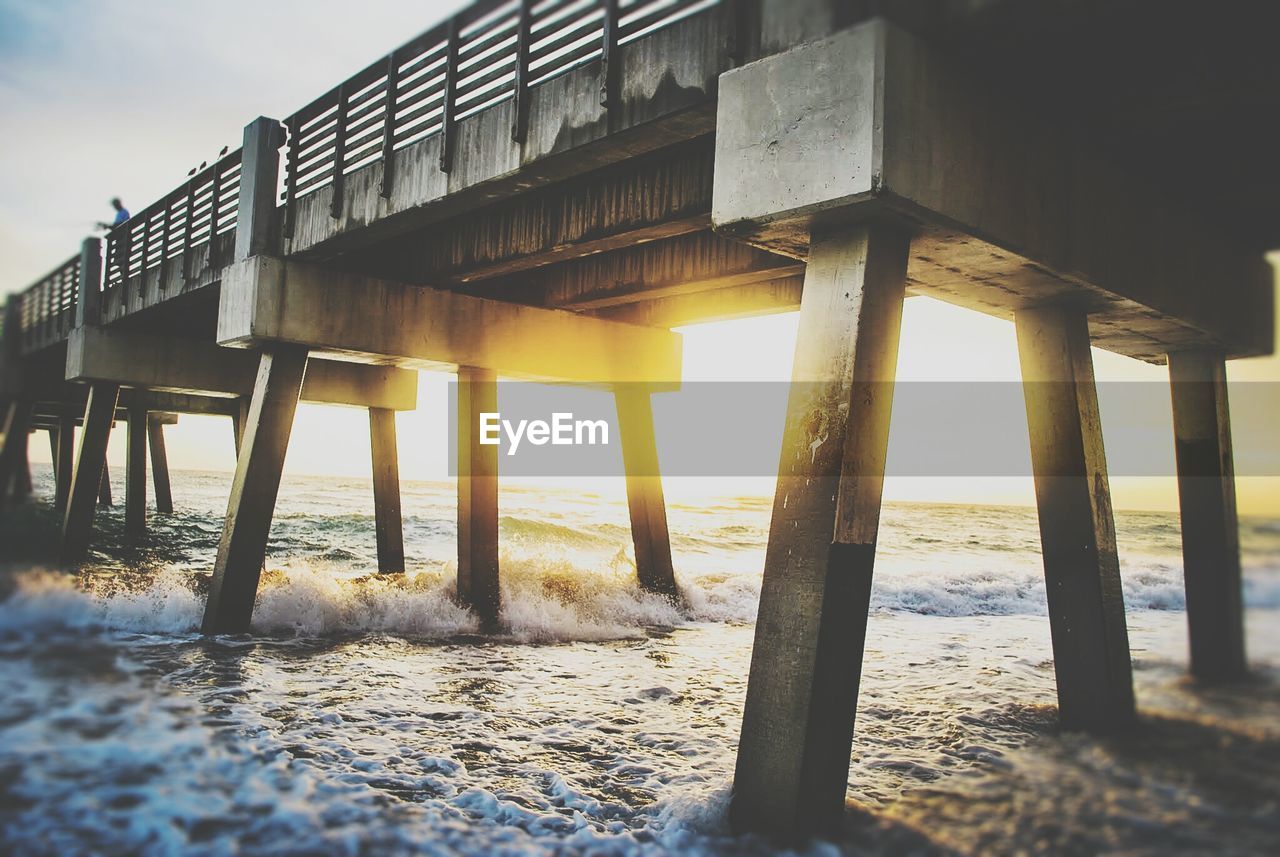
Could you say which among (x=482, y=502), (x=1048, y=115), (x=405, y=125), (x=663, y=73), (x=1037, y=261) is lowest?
(x=482, y=502)

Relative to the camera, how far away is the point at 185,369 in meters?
16.3

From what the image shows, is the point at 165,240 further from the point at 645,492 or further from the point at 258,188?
the point at 645,492

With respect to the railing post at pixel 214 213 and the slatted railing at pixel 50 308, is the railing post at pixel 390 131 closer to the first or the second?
the railing post at pixel 214 213

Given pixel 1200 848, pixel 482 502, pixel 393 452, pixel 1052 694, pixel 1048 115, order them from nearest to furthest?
pixel 1200 848
pixel 1048 115
pixel 1052 694
pixel 482 502
pixel 393 452

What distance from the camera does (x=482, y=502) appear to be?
38.2 feet

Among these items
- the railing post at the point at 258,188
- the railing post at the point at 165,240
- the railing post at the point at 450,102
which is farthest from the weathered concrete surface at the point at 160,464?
the railing post at the point at 450,102

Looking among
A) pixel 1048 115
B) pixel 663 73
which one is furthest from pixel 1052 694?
pixel 663 73

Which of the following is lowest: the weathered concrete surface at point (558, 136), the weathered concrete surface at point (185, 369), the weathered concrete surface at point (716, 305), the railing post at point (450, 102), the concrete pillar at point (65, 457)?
the concrete pillar at point (65, 457)

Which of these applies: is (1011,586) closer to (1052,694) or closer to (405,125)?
(1052,694)

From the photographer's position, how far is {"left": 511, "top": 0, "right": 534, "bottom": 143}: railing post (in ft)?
23.2

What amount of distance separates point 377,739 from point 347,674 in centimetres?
255

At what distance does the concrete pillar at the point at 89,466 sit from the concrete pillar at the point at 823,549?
16.6 metres

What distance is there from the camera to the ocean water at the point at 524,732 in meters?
3.74

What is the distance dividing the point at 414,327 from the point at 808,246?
708 centimetres
